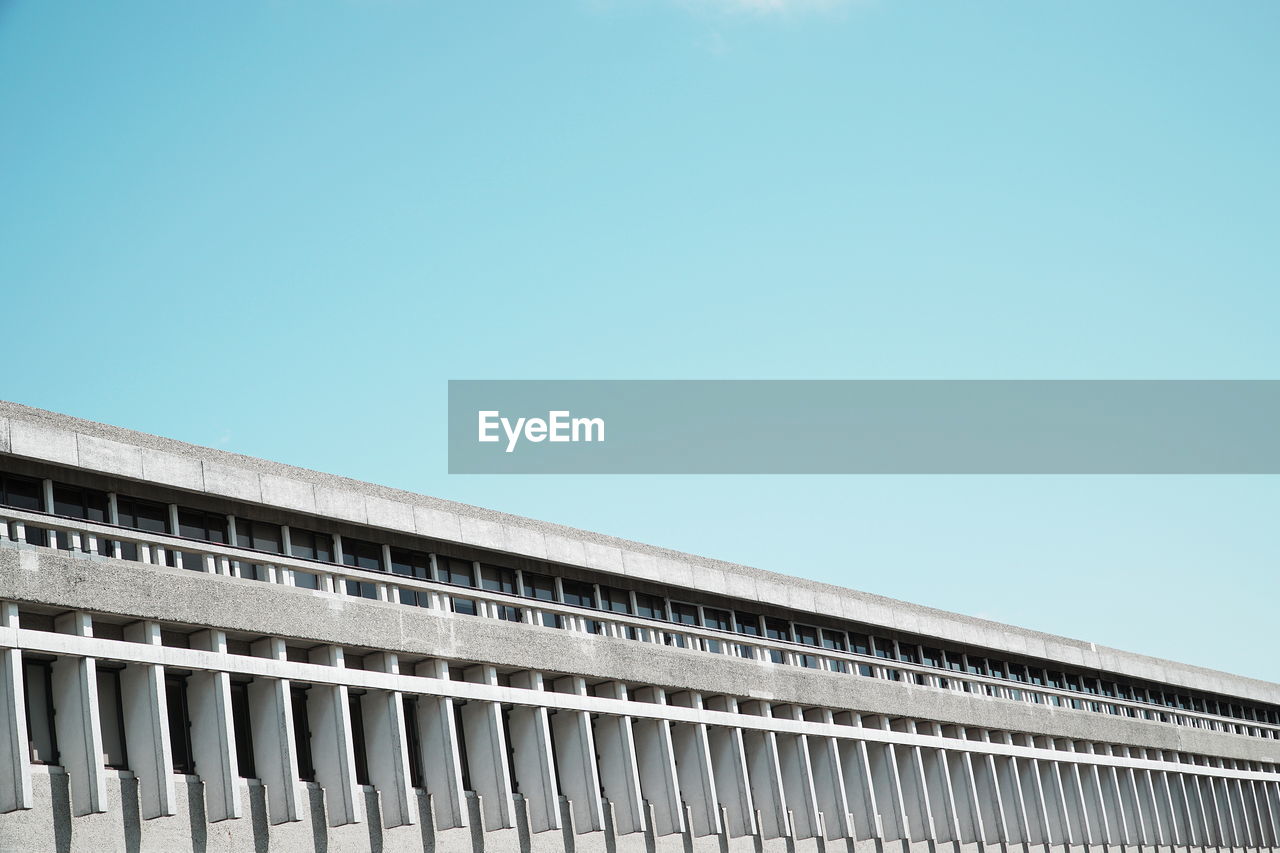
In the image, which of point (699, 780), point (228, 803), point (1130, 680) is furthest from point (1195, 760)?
point (228, 803)

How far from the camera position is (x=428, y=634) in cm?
2602

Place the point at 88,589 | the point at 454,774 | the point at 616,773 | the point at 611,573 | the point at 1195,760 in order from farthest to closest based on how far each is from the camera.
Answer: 1. the point at 1195,760
2. the point at 611,573
3. the point at 616,773
4. the point at 454,774
5. the point at 88,589

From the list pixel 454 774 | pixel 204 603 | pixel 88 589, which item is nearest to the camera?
pixel 88 589

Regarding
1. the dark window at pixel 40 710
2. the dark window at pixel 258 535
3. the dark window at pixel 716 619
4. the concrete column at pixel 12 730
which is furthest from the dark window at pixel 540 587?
the concrete column at pixel 12 730

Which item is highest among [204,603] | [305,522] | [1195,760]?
[305,522]

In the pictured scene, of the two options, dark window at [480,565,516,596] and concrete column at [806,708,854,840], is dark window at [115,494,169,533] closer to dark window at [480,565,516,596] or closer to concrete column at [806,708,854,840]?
dark window at [480,565,516,596]

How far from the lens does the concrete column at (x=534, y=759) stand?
1083 inches

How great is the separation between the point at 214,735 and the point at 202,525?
4158 mm

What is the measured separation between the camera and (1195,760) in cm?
5209

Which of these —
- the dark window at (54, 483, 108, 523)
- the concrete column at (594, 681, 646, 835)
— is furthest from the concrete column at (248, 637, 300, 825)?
the concrete column at (594, 681, 646, 835)

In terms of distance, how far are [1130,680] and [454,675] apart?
3317 cm

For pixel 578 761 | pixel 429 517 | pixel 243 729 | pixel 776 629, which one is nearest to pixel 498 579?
pixel 429 517

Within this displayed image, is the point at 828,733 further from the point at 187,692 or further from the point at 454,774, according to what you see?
the point at 187,692

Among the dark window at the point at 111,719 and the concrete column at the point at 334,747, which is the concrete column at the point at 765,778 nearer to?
the concrete column at the point at 334,747
